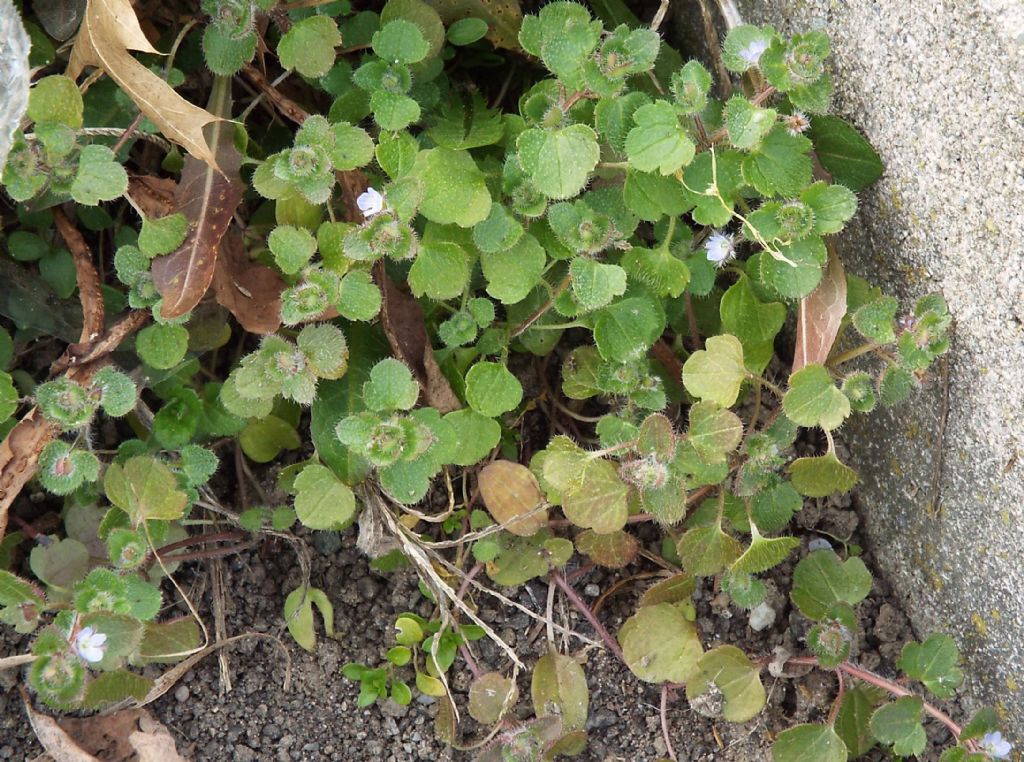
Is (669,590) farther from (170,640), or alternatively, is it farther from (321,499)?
(170,640)

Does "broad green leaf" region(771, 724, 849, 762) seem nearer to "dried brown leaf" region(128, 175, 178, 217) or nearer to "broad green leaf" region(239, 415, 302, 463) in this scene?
"broad green leaf" region(239, 415, 302, 463)

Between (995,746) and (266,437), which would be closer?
(995,746)

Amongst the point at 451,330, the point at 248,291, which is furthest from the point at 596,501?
the point at 248,291

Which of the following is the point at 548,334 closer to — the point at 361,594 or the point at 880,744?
the point at 361,594

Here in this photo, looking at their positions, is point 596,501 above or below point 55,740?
above

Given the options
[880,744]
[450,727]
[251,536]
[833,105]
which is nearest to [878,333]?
[833,105]
